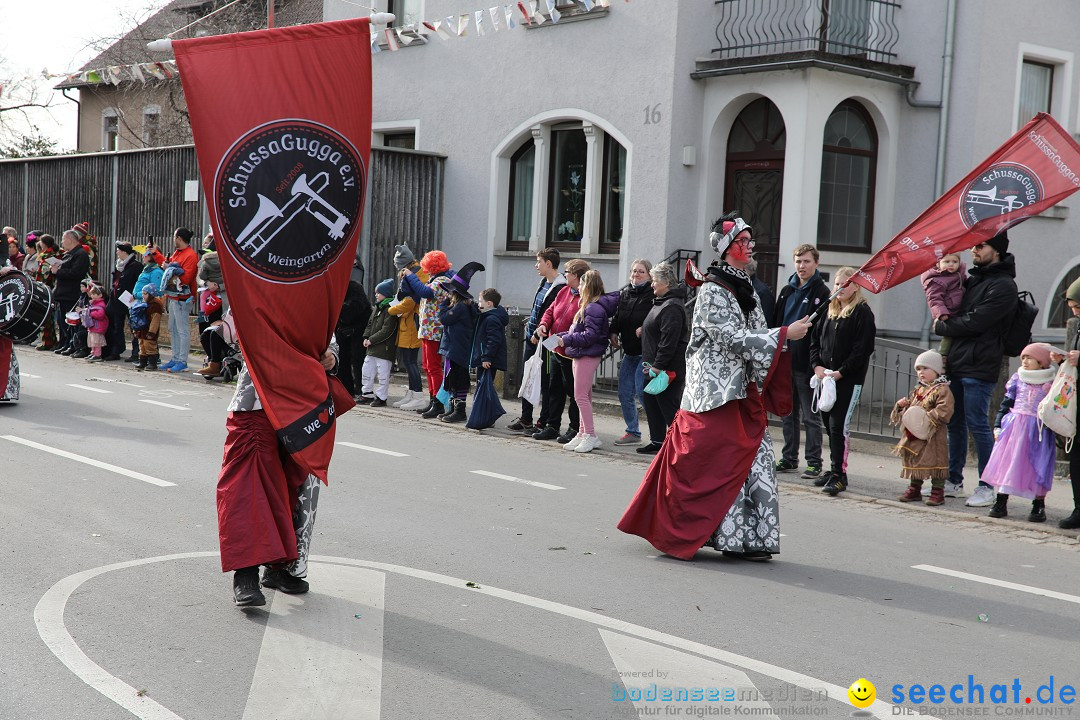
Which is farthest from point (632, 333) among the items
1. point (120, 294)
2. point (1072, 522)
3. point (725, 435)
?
point (120, 294)

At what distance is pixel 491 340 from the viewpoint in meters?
12.8

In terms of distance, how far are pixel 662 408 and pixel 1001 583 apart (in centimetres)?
498

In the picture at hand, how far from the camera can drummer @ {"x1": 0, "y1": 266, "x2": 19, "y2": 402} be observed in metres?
12.4

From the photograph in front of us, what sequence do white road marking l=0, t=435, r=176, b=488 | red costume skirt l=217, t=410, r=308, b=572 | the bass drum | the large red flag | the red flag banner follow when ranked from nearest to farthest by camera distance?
the large red flag, red costume skirt l=217, t=410, r=308, b=572, the red flag banner, white road marking l=0, t=435, r=176, b=488, the bass drum

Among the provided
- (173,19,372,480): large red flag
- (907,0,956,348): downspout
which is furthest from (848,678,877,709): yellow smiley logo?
(907,0,956,348): downspout

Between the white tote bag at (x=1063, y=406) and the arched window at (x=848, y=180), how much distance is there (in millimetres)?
7783

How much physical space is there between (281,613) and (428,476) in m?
4.15

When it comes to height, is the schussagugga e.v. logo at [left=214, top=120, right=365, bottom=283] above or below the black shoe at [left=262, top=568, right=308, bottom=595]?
above

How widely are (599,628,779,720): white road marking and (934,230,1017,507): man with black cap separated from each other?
522 cm

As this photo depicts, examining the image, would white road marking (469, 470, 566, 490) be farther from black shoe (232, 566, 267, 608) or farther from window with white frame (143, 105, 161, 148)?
window with white frame (143, 105, 161, 148)

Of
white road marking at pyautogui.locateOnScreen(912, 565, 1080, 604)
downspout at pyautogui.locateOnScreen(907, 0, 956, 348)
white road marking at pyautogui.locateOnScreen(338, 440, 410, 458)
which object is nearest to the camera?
white road marking at pyautogui.locateOnScreen(912, 565, 1080, 604)

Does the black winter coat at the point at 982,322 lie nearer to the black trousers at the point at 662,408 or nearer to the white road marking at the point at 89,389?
the black trousers at the point at 662,408

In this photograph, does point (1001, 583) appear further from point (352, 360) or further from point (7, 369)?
point (7, 369)

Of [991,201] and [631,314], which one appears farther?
[631,314]
